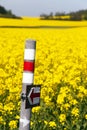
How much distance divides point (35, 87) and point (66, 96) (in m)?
2.23

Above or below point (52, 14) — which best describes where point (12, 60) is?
above

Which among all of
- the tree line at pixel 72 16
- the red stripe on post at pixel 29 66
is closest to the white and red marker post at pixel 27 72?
the red stripe on post at pixel 29 66

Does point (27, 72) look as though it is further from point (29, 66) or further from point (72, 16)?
point (72, 16)

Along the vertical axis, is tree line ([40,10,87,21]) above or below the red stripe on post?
below

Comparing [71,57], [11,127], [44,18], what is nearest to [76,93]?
[11,127]

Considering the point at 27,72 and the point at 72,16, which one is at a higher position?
the point at 27,72

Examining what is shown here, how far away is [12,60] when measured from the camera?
31.5 feet

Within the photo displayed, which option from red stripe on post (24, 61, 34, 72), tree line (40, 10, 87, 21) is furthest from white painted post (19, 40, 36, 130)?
tree line (40, 10, 87, 21)

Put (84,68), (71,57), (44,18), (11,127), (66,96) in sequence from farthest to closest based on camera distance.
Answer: (44,18) → (71,57) → (84,68) → (66,96) → (11,127)

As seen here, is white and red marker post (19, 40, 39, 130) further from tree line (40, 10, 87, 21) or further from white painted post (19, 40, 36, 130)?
tree line (40, 10, 87, 21)

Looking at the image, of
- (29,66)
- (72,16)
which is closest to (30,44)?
(29,66)

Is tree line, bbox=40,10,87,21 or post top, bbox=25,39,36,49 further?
tree line, bbox=40,10,87,21

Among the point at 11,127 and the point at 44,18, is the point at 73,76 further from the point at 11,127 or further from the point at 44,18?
the point at 44,18

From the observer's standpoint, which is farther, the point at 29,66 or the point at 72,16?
the point at 72,16
